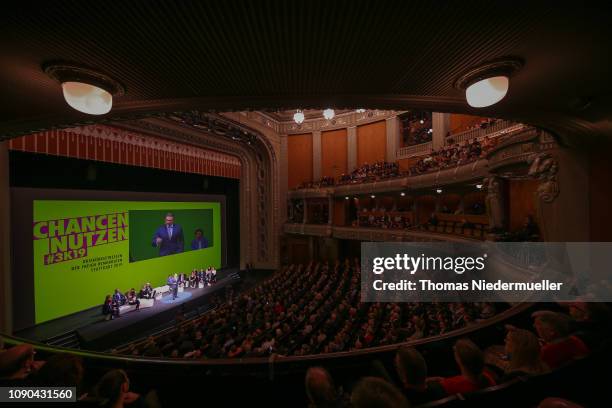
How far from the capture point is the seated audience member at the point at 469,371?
177cm

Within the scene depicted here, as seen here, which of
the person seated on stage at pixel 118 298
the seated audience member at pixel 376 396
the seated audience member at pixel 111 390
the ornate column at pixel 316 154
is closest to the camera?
the seated audience member at pixel 376 396

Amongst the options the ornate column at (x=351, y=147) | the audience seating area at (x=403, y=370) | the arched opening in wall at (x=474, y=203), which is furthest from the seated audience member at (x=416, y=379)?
the ornate column at (x=351, y=147)

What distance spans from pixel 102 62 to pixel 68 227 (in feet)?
32.4

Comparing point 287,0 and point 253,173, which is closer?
point 287,0

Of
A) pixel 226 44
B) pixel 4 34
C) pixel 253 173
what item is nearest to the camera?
pixel 4 34

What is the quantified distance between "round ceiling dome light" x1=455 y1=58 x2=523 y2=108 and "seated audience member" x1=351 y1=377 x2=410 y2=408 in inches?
95.6

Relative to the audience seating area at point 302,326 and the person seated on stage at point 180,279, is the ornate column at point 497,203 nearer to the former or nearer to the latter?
the audience seating area at point 302,326

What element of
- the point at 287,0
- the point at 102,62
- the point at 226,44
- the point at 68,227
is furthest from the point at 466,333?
the point at 68,227

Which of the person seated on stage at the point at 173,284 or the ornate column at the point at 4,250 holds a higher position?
the ornate column at the point at 4,250

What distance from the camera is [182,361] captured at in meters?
2.12

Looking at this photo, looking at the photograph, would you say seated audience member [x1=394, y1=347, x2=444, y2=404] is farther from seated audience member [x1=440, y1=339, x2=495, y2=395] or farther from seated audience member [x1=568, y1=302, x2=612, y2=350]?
seated audience member [x1=568, y1=302, x2=612, y2=350]

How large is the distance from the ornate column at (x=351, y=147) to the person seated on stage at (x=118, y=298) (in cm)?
1437

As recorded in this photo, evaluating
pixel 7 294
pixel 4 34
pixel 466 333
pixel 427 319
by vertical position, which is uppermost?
pixel 4 34

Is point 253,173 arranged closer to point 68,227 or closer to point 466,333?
point 68,227
